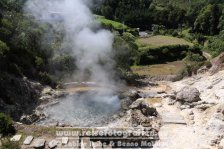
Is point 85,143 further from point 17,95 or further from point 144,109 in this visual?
point 17,95

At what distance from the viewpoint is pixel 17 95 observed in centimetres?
3106

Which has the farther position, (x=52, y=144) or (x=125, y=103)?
(x=125, y=103)

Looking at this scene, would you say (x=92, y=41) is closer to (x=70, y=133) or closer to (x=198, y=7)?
(x=70, y=133)

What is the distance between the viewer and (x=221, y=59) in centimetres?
4072

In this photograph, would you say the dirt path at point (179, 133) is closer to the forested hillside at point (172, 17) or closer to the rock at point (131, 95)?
the rock at point (131, 95)

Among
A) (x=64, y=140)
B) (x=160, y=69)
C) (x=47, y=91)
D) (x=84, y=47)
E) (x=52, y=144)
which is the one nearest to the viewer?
(x=52, y=144)

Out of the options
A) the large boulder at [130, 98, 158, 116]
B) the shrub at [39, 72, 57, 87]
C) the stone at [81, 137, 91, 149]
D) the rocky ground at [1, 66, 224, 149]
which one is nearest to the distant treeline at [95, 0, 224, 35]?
the rocky ground at [1, 66, 224, 149]

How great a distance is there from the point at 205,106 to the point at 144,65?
99.8 ft

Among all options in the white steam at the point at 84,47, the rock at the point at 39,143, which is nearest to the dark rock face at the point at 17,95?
the white steam at the point at 84,47

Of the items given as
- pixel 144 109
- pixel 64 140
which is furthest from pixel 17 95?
pixel 64 140

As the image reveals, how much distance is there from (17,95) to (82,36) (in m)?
10.5

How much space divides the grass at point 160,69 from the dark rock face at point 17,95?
20.5 m

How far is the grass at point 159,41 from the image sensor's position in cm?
6556

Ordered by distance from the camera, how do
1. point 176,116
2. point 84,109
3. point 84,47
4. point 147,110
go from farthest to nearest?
point 84,47
point 84,109
point 147,110
point 176,116
